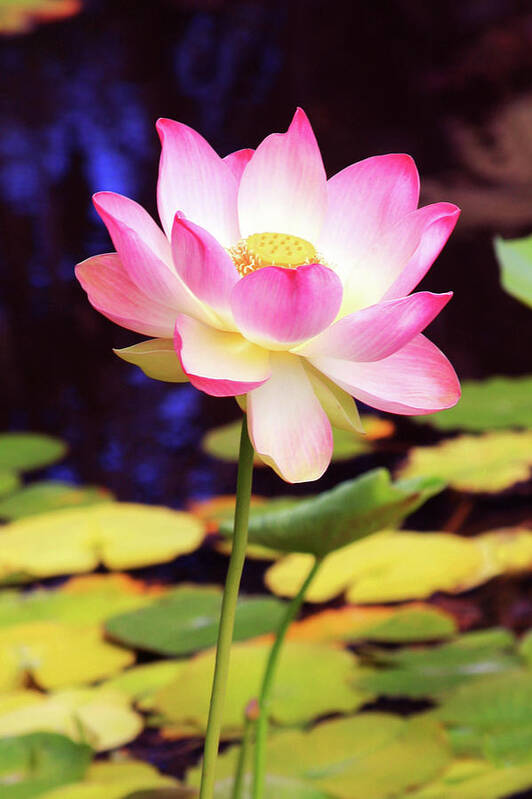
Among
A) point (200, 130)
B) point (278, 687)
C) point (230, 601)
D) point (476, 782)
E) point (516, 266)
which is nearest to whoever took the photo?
point (230, 601)

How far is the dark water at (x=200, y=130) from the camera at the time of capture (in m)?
1.27

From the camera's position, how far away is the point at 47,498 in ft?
3.26

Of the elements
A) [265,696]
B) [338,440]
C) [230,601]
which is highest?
[230,601]

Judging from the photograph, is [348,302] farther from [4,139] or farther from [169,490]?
[4,139]

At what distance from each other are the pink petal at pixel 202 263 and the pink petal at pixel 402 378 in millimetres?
35

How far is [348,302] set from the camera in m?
0.29

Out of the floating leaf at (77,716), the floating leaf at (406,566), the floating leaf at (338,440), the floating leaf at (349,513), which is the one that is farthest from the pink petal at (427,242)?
the floating leaf at (338,440)

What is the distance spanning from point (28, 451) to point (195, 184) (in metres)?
0.89

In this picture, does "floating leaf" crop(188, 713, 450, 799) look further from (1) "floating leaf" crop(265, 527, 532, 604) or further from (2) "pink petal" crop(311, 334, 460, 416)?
(2) "pink petal" crop(311, 334, 460, 416)

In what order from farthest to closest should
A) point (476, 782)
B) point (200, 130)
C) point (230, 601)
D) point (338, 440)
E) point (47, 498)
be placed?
point (200, 130) < point (338, 440) < point (47, 498) < point (476, 782) < point (230, 601)

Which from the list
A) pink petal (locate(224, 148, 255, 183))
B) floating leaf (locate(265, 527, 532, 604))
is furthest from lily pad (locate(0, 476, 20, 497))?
pink petal (locate(224, 148, 255, 183))

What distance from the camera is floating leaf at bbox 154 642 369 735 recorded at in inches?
23.9

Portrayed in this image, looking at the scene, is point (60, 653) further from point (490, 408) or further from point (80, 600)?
point (490, 408)

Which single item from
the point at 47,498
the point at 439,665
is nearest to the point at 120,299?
the point at 439,665
